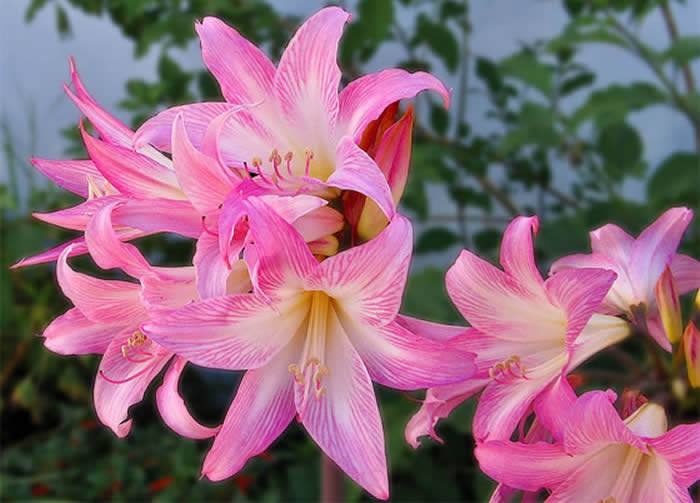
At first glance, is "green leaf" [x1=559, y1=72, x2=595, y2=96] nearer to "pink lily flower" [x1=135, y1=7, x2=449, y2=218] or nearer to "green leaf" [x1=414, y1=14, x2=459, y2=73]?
"green leaf" [x1=414, y1=14, x2=459, y2=73]

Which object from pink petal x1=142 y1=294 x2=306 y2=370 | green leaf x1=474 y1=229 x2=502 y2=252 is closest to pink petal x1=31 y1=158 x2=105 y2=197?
pink petal x1=142 y1=294 x2=306 y2=370

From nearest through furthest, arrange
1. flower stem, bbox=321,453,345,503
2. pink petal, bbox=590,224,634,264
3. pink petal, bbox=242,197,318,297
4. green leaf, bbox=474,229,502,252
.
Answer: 1. pink petal, bbox=242,197,318,297
2. pink petal, bbox=590,224,634,264
3. flower stem, bbox=321,453,345,503
4. green leaf, bbox=474,229,502,252

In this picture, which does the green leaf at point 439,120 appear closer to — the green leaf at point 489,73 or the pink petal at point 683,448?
the green leaf at point 489,73

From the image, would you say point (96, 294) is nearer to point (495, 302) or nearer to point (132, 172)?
point (132, 172)

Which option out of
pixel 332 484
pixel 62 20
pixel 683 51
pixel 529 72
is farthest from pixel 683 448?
pixel 62 20

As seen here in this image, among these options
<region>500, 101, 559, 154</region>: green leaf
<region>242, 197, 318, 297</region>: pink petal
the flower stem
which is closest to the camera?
<region>242, 197, 318, 297</region>: pink petal

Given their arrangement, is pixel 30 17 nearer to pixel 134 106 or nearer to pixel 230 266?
pixel 134 106

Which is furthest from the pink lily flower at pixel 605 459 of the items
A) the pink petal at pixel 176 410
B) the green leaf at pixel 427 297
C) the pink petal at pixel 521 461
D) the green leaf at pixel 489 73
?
the green leaf at pixel 489 73
